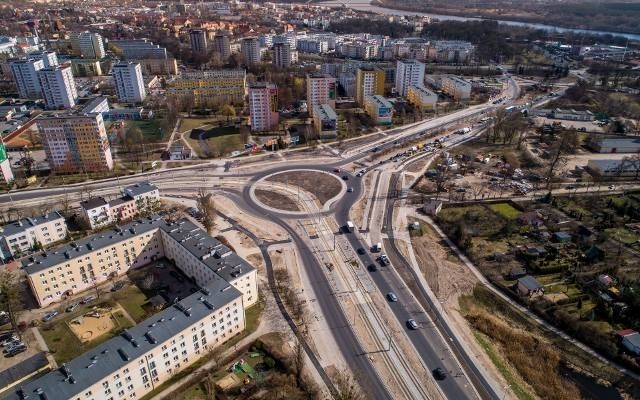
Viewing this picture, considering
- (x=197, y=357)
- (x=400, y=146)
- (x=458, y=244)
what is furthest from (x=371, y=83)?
(x=197, y=357)

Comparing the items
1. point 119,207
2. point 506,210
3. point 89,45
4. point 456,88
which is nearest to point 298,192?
point 119,207

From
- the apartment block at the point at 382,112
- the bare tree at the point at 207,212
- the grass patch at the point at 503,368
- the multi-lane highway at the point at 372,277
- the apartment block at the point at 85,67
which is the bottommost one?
the grass patch at the point at 503,368

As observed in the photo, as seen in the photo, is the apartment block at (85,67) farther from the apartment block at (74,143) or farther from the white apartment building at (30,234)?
the white apartment building at (30,234)

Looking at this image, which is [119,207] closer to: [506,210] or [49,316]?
[49,316]

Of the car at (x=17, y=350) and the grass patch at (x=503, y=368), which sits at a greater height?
the car at (x=17, y=350)

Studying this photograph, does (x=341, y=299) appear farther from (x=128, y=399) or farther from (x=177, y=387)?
(x=128, y=399)

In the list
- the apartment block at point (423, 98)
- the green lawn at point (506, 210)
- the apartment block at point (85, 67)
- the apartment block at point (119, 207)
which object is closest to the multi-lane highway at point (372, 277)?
the apartment block at point (119, 207)

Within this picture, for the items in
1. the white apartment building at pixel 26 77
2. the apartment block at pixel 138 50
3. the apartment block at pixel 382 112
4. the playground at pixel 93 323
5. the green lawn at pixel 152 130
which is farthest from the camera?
the apartment block at pixel 138 50
